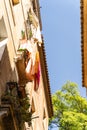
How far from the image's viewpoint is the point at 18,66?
1584cm

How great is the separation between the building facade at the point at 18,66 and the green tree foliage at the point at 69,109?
755 cm

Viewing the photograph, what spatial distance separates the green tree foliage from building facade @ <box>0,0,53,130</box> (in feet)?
24.8

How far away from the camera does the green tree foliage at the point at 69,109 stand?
28.6m

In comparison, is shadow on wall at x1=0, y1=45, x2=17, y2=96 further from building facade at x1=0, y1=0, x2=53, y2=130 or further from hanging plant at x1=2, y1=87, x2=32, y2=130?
hanging plant at x1=2, y1=87, x2=32, y2=130

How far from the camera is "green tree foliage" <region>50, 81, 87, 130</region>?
93.9 feet

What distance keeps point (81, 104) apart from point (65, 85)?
2109 mm

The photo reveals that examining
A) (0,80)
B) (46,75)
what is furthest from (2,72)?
(46,75)

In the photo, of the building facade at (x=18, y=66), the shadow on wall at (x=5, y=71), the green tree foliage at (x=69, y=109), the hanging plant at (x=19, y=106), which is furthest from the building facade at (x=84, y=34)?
the green tree foliage at (x=69, y=109)

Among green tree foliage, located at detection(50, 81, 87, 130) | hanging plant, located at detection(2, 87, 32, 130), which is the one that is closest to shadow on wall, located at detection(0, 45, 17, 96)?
hanging plant, located at detection(2, 87, 32, 130)

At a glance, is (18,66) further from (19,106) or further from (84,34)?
(84,34)

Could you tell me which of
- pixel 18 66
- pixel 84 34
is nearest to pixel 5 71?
pixel 18 66

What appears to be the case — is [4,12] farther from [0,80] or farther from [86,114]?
[86,114]

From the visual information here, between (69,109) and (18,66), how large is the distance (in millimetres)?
16290

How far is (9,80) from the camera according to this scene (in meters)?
14.5
